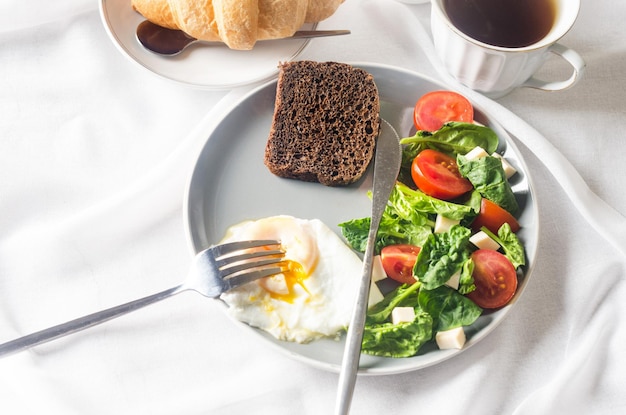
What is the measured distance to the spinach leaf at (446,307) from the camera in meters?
2.16

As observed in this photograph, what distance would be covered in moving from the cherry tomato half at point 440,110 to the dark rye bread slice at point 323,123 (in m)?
0.17

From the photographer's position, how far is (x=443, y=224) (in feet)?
7.55

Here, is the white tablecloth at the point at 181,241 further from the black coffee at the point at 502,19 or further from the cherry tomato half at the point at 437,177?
the cherry tomato half at the point at 437,177

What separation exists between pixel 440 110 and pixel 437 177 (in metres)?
0.34

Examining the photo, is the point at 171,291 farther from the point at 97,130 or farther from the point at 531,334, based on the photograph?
the point at 531,334

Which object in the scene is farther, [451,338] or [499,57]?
[499,57]

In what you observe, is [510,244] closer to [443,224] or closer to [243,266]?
[443,224]

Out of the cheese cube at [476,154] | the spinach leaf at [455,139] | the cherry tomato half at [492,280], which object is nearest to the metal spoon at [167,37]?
the spinach leaf at [455,139]

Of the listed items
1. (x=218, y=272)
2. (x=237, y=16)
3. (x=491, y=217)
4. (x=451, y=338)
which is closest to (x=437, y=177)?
(x=491, y=217)

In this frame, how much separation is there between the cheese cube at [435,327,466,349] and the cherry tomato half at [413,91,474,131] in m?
0.81

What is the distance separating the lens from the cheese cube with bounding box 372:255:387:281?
227 centimetres

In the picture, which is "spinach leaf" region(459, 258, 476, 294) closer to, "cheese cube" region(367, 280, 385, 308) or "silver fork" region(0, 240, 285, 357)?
"cheese cube" region(367, 280, 385, 308)

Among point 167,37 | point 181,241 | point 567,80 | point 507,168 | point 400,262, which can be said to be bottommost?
point 181,241

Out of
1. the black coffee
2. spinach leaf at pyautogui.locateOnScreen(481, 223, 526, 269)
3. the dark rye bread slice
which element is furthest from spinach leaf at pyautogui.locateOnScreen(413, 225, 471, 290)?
the black coffee
